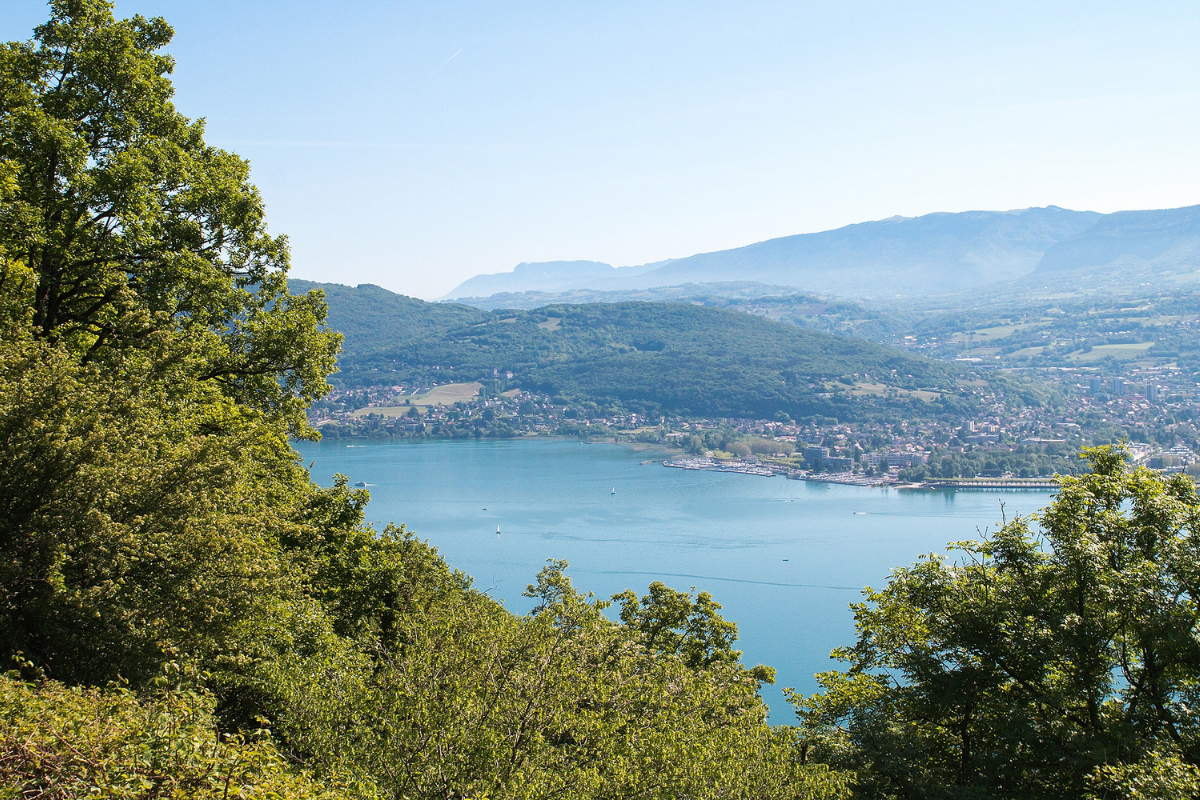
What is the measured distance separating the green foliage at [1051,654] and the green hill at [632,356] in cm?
8512

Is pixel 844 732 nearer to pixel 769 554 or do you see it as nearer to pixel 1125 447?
pixel 1125 447

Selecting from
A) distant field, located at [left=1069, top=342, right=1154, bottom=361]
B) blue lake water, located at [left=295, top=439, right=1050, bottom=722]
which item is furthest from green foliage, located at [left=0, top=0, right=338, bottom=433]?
distant field, located at [left=1069, top=342, right=1154, bottom=361]

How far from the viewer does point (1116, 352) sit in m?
119

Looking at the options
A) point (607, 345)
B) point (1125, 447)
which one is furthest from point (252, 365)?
point (607, 345)

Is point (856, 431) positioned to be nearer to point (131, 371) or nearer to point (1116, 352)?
point (1116, 352)

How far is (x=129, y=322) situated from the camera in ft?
22.1

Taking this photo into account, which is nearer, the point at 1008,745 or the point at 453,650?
the point at 453,650

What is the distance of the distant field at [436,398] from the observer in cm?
9556

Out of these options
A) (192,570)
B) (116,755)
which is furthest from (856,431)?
(116,755)

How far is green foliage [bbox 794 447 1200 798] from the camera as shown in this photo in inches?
277

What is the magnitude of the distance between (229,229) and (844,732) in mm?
8792

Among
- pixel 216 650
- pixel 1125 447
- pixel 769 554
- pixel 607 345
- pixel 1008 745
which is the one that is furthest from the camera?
pixel 607 345

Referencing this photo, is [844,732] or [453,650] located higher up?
[453,650]

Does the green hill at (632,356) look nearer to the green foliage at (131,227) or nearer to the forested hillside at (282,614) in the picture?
the forested hillside at (282,614)
